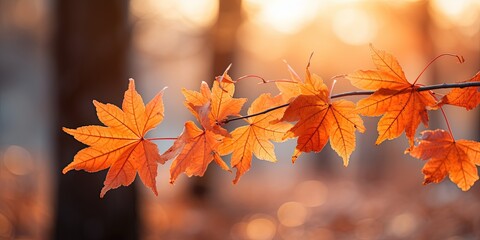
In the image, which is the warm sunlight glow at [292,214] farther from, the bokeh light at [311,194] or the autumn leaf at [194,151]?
the autumn leaf at [194,151]

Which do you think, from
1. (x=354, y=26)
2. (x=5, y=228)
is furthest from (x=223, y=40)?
(x=354, y=26)

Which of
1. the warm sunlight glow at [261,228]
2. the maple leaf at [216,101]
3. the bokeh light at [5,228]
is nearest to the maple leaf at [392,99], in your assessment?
the maple leaf at [216,101]

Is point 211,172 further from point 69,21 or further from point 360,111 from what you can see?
point 360,111

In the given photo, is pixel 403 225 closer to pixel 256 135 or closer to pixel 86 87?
pixel 86 87

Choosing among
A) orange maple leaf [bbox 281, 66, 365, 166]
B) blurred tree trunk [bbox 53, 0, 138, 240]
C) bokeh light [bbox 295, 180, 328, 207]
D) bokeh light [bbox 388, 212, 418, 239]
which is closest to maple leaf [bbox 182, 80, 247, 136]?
orange maple leaf [bbox 281, 66, 365, 166]

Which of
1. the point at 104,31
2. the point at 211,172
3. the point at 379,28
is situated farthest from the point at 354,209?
the point at 379,28

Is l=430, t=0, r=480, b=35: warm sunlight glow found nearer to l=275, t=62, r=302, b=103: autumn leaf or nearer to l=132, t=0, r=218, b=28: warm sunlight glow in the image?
l=132, t=0, r=218, b=28: warm sunlight glow
